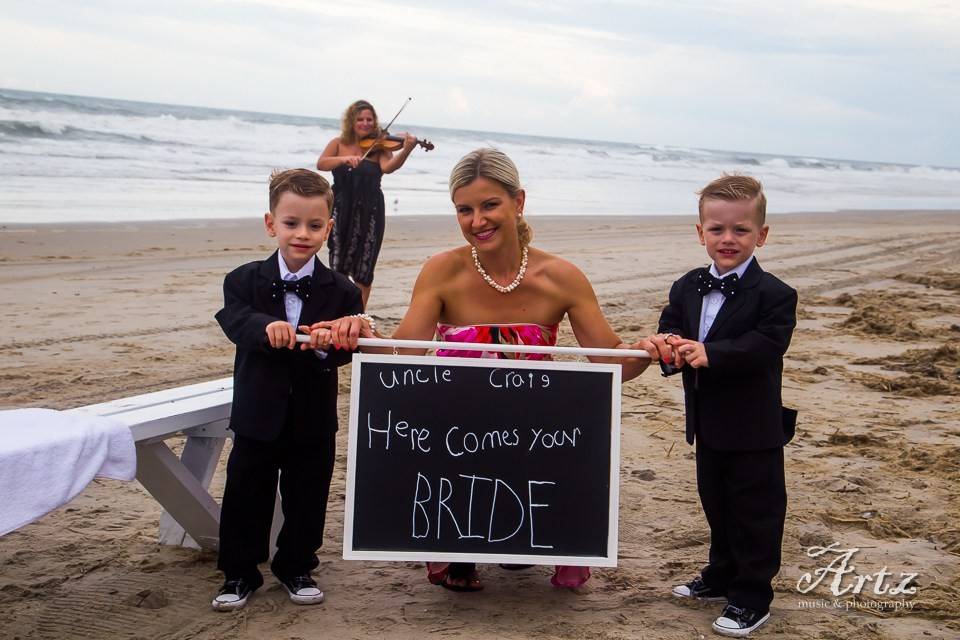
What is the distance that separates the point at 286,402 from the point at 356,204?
507 cm

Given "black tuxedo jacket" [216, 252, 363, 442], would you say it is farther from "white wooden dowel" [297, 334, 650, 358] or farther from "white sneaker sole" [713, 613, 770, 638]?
"white sneaker sole" [713, 613, 770, 638]

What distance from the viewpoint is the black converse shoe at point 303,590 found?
11.3 feet

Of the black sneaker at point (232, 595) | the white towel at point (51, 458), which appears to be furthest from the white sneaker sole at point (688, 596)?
the white towel at point (51, 458)

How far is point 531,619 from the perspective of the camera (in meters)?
3.41

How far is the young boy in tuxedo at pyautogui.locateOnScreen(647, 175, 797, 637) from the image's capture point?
323cm

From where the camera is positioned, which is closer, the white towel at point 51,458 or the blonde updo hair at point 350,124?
the white towel at point 51,458

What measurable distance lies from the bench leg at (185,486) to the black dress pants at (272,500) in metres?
0.21

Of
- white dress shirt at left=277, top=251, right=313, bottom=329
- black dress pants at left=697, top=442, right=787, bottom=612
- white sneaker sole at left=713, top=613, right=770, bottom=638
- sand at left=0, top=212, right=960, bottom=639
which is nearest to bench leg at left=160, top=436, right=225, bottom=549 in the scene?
sand at left=0, top=212, right=960, bottom=639

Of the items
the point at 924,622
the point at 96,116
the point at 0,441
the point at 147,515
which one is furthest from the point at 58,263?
the point at 96,116

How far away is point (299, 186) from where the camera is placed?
341cm

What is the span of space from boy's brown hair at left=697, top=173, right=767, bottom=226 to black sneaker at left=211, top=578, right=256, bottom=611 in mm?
2011

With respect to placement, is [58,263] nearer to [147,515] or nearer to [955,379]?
[147,515]

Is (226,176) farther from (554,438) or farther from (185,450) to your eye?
(554,438)

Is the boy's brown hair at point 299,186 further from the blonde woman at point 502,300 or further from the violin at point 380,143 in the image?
the violin at point 380,143
